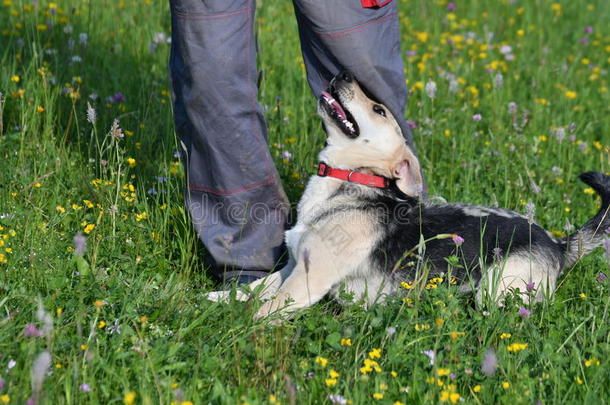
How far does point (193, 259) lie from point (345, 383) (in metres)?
1.41

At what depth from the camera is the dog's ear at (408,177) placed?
4.02m

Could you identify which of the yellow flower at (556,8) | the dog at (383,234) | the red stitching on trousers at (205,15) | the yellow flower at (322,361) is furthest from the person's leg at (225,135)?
the yellow flower at (556,8)

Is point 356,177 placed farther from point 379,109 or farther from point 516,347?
point 516,347

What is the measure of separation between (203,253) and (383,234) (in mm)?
1042

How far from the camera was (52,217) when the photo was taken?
13.5ft

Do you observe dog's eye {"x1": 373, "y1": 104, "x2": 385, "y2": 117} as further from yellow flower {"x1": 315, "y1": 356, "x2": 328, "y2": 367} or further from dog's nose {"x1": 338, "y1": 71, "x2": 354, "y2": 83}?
yellow flower {"x1": 315, "y1": 356, "x2": 328, "y2": 367}

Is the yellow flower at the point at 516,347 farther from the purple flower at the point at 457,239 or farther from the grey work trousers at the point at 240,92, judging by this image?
the grey work trousers at the point at 240,92

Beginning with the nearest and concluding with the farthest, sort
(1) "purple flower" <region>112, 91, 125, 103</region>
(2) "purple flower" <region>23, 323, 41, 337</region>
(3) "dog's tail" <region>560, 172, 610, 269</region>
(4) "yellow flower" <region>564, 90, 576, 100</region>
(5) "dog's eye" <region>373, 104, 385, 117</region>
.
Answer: (2) "purple flower" <region>23, 323, 41, 337</region> → (3) "dog's tail" <region>560, 172, 610, 269</region> → (5) "dog's eye" <region>373, 104, 385, 117</region> → (1) "purple flower" <region>112, 91, 125, 103</region> → (4) "yellow flower" <region>564, 90, 576, 100</region>

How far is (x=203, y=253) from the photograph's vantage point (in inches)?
166

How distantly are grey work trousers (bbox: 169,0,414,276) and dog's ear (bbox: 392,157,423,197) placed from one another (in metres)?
0.40

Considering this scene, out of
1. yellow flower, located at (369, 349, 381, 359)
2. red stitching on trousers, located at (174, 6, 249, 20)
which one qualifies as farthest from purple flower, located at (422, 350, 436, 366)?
red stitching on trousers, located at (174, 6, 249, 20)

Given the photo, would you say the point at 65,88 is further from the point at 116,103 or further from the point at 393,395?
the point at 393,395

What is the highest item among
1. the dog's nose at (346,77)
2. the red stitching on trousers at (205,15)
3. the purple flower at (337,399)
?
the red stitching on trousers at (205,15)

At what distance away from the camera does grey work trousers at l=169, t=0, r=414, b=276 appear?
12.2ft
